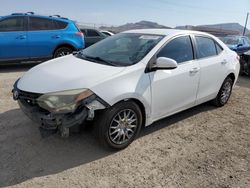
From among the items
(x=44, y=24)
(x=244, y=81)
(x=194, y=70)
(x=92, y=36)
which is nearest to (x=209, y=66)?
(x=194, y=70)

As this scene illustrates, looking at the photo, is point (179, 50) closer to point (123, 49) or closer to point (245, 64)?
point (123, 49)

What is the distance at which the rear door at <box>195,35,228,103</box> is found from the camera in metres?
4.42

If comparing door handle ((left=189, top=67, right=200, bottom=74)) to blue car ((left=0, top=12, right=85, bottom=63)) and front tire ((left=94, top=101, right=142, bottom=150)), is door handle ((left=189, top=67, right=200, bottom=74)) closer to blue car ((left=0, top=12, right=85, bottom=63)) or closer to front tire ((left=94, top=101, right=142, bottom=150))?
front tire ((left=94, top=101, right=142, bottom=150))

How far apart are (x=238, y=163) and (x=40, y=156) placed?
2604mm

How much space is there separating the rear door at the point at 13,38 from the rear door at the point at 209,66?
5.62 metres

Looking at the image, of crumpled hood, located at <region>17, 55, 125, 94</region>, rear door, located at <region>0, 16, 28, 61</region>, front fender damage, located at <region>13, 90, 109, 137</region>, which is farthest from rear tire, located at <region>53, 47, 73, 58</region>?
front fender damage, located at <region>13, 90, 109, 137</region>

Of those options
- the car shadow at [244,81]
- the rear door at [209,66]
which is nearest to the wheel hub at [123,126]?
Answer: the rear door at [209,66]

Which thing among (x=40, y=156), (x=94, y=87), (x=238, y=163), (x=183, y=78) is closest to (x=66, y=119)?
(x=94, y=87)

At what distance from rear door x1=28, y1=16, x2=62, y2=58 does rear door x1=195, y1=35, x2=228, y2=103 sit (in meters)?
5.30

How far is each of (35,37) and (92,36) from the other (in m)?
4.31

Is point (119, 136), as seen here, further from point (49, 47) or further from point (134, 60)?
point (49, 47)

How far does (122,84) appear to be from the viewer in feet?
10.6

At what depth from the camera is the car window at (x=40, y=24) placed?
8055 millimetres

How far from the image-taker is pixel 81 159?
10.6 feet
